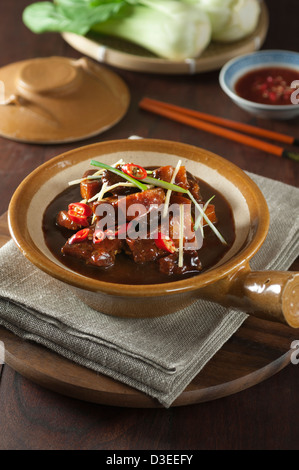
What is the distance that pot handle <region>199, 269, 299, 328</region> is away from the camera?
1.65 meters

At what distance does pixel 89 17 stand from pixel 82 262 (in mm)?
2155

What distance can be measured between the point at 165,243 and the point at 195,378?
42 centimetres

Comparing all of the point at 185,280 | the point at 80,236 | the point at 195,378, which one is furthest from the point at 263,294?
the point at 80,236

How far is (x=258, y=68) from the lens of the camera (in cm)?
341

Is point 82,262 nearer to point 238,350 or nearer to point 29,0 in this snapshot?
point 238,350

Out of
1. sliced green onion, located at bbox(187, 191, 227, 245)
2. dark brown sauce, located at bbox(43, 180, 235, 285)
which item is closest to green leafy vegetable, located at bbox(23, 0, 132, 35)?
dark brown sauce, located at bbox(43, 180, 235, 285)

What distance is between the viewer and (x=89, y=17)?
3502mm

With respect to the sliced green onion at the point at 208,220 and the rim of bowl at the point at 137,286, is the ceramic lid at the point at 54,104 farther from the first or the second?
the sliced green onion at the point at 208,220

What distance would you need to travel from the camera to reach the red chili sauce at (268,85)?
10.5 ft

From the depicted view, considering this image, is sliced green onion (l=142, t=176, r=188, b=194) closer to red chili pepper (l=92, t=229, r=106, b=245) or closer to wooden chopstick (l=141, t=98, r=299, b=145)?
red chili pepper (l=92, t=229, r=106, b=245)

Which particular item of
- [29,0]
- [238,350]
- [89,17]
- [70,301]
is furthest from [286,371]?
[29,0]

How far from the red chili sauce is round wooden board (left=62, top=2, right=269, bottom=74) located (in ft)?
0.74

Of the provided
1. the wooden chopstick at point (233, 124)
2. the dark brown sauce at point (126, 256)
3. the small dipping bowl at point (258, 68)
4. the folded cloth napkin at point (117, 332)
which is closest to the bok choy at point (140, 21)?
the small dipping bowl at point (258, 68)

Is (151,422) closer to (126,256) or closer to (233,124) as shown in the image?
(126,256)
